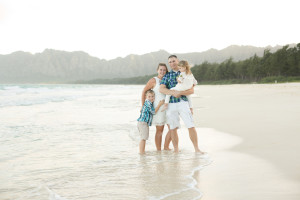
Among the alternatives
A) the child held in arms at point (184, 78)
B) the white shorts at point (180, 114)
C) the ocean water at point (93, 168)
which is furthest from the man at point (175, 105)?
the ocean water at point (93, 168)

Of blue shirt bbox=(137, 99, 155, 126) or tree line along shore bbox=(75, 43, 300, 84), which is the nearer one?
blue shirt bbox=(137, 99, 155, 126)

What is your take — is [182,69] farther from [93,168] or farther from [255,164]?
[93,168]

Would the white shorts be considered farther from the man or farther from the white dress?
the white dress

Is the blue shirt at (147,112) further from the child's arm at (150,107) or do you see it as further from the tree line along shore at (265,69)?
the tree line along shore at (265,69)

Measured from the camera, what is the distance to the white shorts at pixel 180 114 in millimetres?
5059

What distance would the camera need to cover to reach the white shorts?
5059mm

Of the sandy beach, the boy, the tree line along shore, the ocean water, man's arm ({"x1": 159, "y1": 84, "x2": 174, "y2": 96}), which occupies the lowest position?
the ocean water

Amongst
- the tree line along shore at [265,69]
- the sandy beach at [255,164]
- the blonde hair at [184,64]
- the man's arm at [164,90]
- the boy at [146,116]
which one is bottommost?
the sandy beach at [255,164]

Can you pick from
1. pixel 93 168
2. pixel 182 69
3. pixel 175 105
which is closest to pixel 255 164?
pixel 175 105

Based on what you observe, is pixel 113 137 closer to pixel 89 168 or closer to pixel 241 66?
pixel 89 168

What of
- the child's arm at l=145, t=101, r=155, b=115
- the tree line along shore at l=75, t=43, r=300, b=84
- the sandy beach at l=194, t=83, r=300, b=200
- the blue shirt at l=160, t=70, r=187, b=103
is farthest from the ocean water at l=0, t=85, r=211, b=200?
the tree line along shore at l=75, t=43, r=300, b=84

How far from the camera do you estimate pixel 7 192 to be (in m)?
3.36

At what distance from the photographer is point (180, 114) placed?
514 cm

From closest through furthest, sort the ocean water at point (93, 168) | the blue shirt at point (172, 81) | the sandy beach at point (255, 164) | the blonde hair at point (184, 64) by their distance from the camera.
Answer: the sandy beach at point (255, 164)
the ocean water at point (93, 168)
the blonde hair at point (184, 64)
the blue shirt at point (172, 81)
